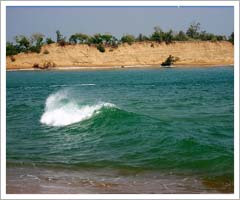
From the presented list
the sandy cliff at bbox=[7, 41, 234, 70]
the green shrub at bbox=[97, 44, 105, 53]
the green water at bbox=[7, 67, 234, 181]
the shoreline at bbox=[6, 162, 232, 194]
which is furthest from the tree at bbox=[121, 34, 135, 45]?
the shoreline at bbox=[6, 162, 232, 194]

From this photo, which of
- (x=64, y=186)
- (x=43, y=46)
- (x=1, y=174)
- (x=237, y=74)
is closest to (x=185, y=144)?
(x=64, y=186)

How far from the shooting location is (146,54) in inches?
2179

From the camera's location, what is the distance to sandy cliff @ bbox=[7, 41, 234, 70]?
53.7m

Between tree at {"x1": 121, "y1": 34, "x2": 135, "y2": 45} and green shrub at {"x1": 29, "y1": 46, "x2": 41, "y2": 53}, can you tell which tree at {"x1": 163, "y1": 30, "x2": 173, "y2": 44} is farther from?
green shrub at {"x1": 29, "y1": 46, "x2": 41, "y2": 53}

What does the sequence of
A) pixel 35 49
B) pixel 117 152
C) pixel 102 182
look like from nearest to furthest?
1. pixel 102 182
2. pixel 117 152
3. pixel 35 49

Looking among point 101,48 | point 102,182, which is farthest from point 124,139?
point 101,48

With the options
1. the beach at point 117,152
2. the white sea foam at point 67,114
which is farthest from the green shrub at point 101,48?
the beach at point 117,152

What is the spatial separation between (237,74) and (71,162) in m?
3.16

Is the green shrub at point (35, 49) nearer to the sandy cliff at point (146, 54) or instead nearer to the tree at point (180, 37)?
the sandy cliff at point (146, 54)

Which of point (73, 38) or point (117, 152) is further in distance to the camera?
point (73, 38)

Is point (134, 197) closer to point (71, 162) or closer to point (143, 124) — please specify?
point (71, 162)

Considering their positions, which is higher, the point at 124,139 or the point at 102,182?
the point at 124,139

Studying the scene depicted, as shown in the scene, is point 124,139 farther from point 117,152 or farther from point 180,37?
point 180,37

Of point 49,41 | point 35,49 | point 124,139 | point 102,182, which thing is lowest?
point 102,182
